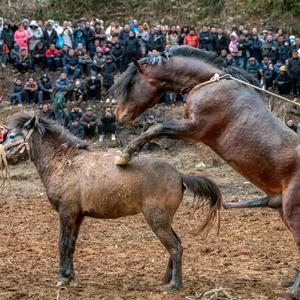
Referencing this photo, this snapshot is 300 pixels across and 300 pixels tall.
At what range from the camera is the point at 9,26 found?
25719 mm

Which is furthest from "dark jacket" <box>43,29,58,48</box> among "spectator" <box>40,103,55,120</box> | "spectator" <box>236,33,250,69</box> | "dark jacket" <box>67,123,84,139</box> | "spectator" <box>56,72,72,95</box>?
"spectator" <box>236,33,250,69</box>

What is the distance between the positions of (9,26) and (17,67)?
1552 mm

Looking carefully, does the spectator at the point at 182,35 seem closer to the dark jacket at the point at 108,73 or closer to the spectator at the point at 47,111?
the dark jacket at the point at 108,73

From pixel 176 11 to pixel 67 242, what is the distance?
2223cm

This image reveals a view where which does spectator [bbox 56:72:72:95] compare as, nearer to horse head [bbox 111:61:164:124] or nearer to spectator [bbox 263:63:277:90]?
spectator [bbox 263:63:277:90]

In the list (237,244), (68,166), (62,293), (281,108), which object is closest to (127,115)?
(68,166)

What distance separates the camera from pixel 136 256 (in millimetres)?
11430

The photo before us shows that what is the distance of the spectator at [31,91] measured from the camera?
23.3m

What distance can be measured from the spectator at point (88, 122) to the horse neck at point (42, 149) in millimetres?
11883

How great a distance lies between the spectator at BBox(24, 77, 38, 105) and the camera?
2330 centimetres

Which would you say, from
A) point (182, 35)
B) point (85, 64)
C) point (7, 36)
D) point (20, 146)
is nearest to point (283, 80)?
point (182, 35)

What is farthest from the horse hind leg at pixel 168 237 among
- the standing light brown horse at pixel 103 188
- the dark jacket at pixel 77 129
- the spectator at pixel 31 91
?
the spectator at pixel 31 91

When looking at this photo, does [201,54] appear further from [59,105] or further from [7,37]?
[7,37]

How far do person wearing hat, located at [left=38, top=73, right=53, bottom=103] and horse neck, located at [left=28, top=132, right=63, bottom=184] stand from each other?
1373cm
